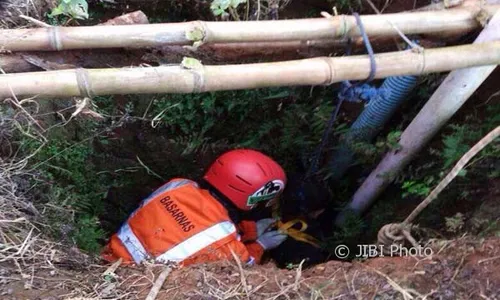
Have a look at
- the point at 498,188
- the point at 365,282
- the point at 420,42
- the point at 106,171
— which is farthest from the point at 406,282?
the point at 106,171

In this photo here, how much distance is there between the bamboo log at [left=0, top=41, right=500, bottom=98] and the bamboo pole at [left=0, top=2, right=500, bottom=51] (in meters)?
0.18

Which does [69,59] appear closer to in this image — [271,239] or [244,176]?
[244,176]

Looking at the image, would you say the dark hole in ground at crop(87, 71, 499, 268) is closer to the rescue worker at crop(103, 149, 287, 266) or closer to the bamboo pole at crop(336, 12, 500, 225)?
the bamboo pole at crop(336, 12, 500, 225)

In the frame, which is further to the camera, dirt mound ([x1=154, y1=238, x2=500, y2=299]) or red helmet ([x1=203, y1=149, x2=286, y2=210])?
red helmet ([x1=203, y1=149, x2=286, y2=210])

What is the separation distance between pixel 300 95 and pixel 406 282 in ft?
6.01

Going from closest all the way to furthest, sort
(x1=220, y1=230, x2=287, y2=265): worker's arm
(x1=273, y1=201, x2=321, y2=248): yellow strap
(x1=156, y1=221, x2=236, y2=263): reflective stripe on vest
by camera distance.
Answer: (x1=156, y1=221, x2=236, y2=263): reflective stripe on vest < (x1=220, y1=230, x2=287, y2=265): worker's arm < (x1=273, y1=201, x2=321, y2=248): yellow strap

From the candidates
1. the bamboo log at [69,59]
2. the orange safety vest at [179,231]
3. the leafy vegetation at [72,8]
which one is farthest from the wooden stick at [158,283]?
the leafy vegetation at [72,8]

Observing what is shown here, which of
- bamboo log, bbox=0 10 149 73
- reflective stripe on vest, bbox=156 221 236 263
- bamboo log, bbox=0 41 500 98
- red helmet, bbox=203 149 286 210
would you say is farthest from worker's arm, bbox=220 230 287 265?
bamboo log, bbox=0 41 500 98

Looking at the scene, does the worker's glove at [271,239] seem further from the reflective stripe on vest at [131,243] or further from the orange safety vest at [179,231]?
the reflective stripe on vest at [131,243]

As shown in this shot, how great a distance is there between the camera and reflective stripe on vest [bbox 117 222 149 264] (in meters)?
3.23

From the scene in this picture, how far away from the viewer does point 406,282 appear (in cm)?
218

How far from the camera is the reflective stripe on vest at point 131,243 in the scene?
3.23m

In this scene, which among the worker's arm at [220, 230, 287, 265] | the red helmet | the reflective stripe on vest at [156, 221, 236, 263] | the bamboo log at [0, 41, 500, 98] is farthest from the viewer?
the worker's arm at [220, 230, 287, 265]

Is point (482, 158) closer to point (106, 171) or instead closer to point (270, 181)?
point (270, 181)
